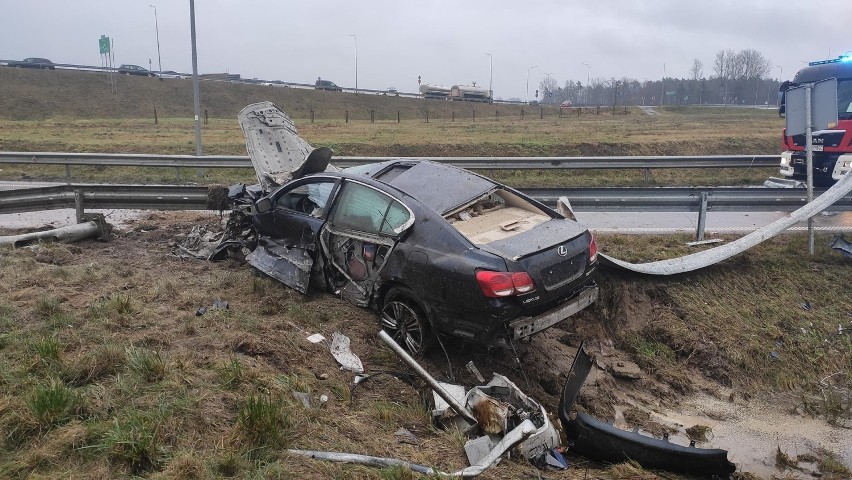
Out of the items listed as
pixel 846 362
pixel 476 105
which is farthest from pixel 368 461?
pixel 476 105

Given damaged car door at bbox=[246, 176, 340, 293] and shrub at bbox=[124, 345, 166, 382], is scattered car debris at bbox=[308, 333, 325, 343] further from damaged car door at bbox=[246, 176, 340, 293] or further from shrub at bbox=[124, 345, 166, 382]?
shrub at bbox=[124, 345, 166, 382]

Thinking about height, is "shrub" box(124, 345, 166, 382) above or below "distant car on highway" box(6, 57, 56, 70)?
below

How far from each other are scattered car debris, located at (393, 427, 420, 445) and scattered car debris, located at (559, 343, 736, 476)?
1164mm

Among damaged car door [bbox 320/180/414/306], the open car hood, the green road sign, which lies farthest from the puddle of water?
the green road sign

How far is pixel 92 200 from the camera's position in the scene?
926 centimetres

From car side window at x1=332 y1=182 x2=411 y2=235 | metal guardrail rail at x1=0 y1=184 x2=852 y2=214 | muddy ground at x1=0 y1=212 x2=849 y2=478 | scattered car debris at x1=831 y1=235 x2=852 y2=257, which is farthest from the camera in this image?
metal guardrail rail at x1=0 y1=184 x2=852 y2=214

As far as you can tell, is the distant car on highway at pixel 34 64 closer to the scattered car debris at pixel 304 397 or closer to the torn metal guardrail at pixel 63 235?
the torn metal guardrail at pixel 63 235

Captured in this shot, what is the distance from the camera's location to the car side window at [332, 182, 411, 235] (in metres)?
5.56

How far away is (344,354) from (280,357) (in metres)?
0.62

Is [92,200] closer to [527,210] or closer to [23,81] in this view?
[527,210]

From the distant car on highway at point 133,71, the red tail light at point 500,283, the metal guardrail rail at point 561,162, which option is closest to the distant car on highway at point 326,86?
the distant car on highway at point 133,71

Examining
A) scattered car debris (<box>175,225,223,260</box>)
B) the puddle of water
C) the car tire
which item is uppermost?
scattered car debris (<box>175,225,223,260</box>)

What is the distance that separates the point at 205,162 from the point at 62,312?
26.0ft

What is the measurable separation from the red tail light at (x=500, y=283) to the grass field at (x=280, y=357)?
3.31ft
